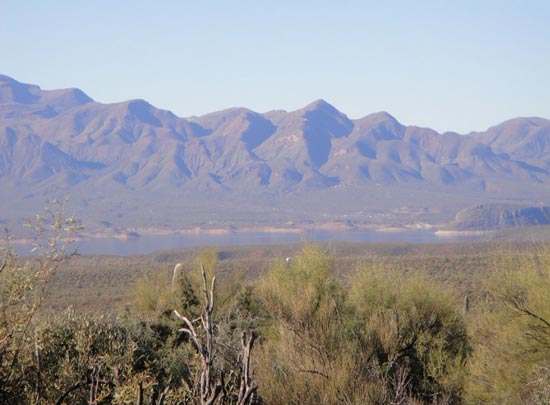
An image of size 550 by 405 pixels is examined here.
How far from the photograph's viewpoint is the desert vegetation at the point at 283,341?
5680 mm

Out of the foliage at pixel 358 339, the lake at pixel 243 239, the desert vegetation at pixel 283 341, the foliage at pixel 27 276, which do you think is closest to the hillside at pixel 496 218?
the lake at pixel 243 239

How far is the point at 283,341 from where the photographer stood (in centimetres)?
1172

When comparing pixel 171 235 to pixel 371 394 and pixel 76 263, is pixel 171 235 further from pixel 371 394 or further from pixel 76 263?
pixel 371 394

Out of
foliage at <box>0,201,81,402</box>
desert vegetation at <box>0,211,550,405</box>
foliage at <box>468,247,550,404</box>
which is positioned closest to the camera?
foliage at <box>0,201,81,402</box>

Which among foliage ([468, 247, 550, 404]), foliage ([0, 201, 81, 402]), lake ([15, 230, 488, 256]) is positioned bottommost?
lake ([15, 230, 488, 256])

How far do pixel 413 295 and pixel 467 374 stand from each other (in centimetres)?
352

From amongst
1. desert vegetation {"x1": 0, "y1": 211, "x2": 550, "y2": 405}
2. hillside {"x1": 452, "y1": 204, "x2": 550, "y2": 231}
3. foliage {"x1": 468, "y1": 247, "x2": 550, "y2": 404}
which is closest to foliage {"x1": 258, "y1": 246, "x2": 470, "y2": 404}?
desert vegetation {"x1": 0, "y1": 211, "x2": 550, "y2": 405}

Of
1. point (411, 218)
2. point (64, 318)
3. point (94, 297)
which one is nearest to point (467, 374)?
point (64, 318)

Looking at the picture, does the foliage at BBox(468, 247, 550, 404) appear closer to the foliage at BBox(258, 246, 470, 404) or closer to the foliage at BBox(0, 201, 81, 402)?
the foliage at BBox(258, 246, 470, 404)

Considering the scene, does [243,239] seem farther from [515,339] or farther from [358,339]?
[515,339]

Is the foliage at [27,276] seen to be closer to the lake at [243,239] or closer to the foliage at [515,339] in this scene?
the foliage at [515,339]

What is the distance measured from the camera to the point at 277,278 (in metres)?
19.7

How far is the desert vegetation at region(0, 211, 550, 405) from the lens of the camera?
18.6 ft

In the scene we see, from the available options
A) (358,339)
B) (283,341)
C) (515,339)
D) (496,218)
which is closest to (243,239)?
(496,218)
